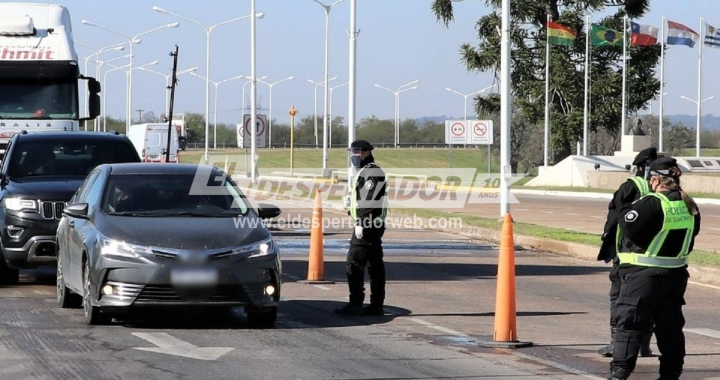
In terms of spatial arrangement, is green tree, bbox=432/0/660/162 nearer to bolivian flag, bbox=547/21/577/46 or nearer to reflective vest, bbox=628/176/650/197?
bolivian flag, bbox=547/21/577/46

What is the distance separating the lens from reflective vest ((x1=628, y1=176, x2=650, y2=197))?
9469mm

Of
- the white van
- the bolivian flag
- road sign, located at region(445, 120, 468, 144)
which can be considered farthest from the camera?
the bolivian flag

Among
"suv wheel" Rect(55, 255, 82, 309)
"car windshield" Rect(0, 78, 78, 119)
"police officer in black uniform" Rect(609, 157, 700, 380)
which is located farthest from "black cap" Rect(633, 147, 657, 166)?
"car windshield" Rect(0, 78, 78, 119)

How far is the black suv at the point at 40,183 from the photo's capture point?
1462 cm

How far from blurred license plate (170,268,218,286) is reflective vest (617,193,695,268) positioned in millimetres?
4140

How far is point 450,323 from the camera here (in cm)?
1234

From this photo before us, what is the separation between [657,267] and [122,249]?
4973 mm

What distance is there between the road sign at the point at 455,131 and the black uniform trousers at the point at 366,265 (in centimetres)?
3949

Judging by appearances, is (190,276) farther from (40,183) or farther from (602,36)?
(602,36)

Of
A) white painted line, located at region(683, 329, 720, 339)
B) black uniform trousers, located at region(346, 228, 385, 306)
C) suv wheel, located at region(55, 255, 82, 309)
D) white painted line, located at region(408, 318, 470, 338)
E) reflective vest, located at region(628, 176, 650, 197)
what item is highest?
reflective vest, located at region(628, 176, 650, 197)

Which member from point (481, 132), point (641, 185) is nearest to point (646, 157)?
point (641, 185)

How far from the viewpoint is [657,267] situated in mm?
8383

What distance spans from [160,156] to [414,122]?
382 feet

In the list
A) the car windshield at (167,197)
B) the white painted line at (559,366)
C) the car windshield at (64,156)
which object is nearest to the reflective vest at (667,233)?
the white painted line at (559,366)
